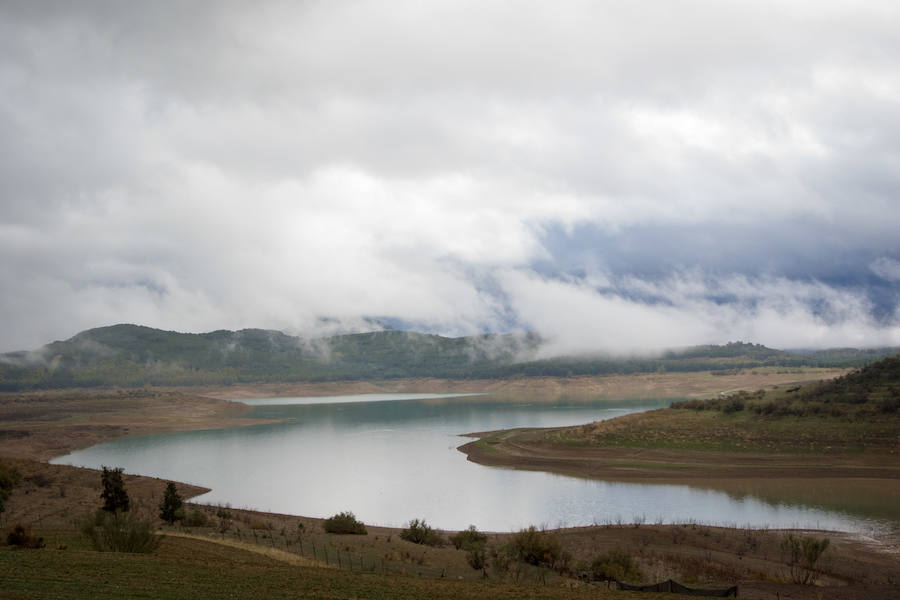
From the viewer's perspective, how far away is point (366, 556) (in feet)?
78.0

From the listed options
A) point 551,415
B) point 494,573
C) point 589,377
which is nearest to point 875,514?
point 494,573

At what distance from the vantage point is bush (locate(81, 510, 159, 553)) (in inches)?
785

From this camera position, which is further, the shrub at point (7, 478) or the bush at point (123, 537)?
the shrub at point (7, 478)

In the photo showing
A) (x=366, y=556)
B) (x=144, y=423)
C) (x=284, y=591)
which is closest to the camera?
(x=284, y=591)

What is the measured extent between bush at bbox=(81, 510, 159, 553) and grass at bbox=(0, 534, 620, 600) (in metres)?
0.60

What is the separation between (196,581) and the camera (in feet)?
51.2

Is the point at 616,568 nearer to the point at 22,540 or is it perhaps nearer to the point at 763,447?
the point at 22,540

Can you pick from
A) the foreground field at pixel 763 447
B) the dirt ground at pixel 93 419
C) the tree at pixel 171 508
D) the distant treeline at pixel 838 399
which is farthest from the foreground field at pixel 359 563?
the dirt ground at pixel 93 419

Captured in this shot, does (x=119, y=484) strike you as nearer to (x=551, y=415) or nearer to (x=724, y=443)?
(x=724, y=443)

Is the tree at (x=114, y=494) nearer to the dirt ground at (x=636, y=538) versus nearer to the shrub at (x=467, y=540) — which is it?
the dirt ground at (x=636, y=538)

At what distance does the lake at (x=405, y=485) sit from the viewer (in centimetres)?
3675

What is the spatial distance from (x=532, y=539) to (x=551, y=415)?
3156 inches

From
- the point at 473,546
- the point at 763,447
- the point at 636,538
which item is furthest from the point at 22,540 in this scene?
the point at 763,447

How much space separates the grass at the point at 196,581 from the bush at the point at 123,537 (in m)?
0.60
